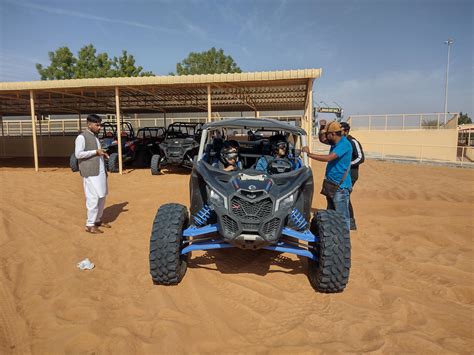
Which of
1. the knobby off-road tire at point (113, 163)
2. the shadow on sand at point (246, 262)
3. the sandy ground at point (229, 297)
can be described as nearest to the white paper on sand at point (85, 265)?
the sandy ground at point (229, 297)

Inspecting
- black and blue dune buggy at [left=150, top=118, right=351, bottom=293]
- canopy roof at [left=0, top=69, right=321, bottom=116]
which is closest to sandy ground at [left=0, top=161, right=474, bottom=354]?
black and blue dune buggy at [left=150, top=118, right=351, bottom=293]

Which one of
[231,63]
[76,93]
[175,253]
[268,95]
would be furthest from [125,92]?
[231,63]

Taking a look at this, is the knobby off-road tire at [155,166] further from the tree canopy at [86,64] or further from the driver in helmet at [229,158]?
the tree canopy at [86,64]

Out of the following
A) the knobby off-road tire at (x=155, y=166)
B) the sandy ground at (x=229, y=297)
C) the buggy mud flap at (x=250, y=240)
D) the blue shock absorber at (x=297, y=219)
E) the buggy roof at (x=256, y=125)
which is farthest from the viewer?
the knobby off-road tire at (x=155, y=166)

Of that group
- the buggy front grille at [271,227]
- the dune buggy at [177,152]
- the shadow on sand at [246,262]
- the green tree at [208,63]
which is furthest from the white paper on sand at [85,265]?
the green tree at [208,63]

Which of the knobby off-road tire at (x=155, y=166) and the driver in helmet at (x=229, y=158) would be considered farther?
the knobby off-road tire at (x=155, y=166)

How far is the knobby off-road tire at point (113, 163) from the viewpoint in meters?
11.8

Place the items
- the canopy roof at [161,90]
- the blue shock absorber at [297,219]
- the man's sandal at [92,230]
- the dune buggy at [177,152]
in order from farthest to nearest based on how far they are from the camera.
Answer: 1. the dune buggy at [177,152]
2. the canopy roof at [161,90]
3. the man's sandal at [92,230]
4. the blue shock absorber at [297,219]

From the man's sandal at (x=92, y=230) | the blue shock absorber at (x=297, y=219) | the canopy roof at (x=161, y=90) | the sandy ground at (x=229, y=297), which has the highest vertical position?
the canopy roof at (x=161, y=90)

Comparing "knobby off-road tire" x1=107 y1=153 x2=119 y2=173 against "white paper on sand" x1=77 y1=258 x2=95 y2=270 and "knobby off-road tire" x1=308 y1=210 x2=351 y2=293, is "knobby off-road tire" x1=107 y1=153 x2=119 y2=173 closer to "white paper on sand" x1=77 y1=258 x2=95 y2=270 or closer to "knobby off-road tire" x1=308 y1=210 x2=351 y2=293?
"white paper on sand" x1=77 y1=258 x2=95 y2=270

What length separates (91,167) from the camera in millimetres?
5059

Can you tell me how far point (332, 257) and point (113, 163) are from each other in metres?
10.4

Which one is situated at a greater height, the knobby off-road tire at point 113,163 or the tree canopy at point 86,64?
the tree canopy at point 86,64

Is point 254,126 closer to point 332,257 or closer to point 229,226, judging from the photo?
point 229,226
